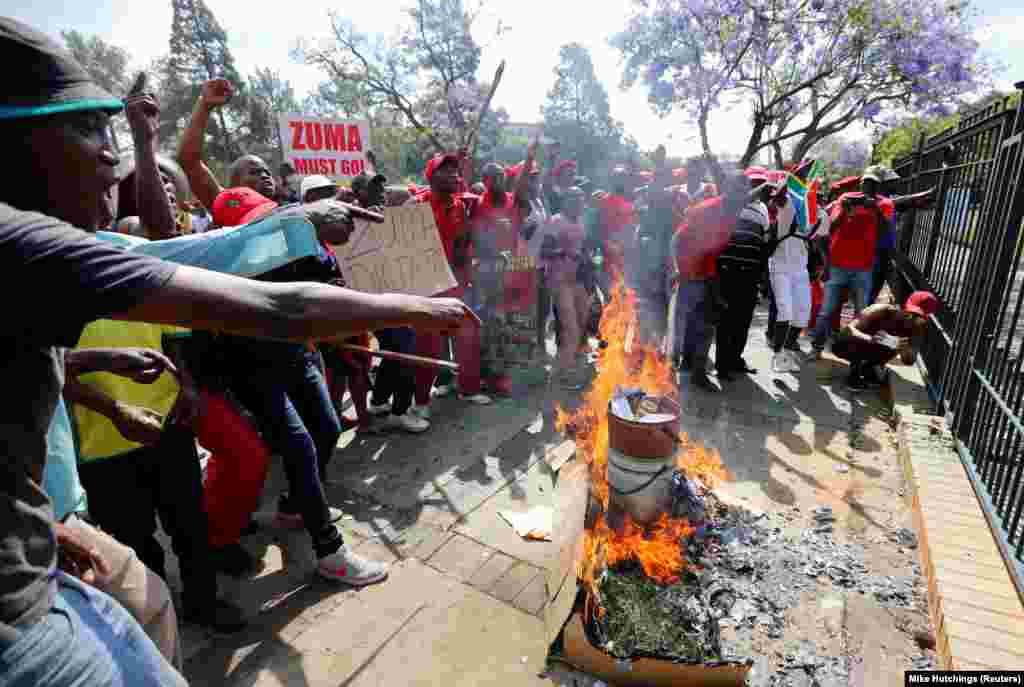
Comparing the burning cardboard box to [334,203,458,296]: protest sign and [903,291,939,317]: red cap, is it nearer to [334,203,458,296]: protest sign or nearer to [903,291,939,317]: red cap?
[334,203,458,296]: protest sign

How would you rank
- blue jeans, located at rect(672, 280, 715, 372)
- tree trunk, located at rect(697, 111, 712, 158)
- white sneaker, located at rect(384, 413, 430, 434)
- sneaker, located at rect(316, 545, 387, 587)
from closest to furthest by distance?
sneaker, located at rect(316, 545, 387, 587), white sneaker, located at rect(384, 413, 430, 434), blue jeans, located at rect(672, 280, 715, 372), tree trunk, located at rect(697, 111, 712, 158)

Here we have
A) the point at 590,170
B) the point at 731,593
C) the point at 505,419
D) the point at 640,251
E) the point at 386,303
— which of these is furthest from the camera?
the point at 590,170

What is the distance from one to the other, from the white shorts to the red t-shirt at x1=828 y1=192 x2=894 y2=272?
0.71 metres

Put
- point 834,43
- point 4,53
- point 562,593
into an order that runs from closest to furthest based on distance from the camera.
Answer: point 4,53, point 562,593, point 834,43

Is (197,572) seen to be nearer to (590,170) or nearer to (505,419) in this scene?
(505,419)

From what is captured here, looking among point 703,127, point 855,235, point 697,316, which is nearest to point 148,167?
point 697,316

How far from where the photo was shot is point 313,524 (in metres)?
3.24

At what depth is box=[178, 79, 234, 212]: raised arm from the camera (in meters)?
3.46

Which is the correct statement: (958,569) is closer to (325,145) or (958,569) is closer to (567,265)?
(567,265)

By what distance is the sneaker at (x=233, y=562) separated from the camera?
3.37m

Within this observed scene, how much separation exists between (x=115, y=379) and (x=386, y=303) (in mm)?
1734

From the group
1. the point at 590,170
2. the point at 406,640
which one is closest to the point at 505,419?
the point at 406,640

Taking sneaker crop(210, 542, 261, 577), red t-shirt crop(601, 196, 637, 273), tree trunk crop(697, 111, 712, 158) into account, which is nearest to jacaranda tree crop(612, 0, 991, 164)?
tree trunk crop(697, 111, 712, 158)

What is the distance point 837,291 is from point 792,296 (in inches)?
37.2
